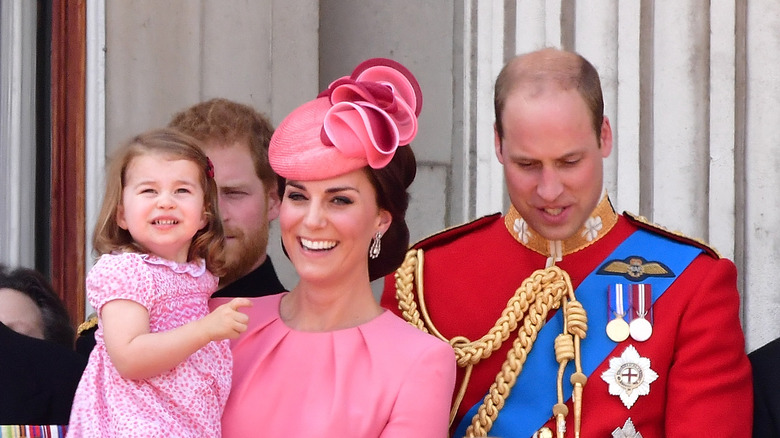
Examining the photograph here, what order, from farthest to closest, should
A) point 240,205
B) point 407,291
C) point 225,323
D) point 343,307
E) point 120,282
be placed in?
point 240,205, point 407,291, point 343,307, point 120,282, point 225,323

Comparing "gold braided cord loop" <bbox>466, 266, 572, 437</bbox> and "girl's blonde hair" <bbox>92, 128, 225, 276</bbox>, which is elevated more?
"girl's blonde hair" <bbox>92, 128, 225, 276</bbox>

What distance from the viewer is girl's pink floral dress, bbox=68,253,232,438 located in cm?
286

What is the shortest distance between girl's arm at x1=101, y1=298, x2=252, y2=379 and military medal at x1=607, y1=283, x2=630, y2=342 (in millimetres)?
890

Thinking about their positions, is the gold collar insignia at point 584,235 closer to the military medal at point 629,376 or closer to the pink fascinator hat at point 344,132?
the military medal at point 629,376

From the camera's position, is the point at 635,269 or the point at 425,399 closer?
the point at 425,399

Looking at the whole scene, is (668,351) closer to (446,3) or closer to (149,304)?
(149,304)

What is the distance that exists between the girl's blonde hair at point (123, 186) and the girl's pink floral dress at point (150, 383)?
0.07 meters

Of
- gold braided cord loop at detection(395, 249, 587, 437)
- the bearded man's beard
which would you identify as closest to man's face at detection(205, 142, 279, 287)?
the bearded man's beard

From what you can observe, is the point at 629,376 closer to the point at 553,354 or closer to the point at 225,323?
the point at 553,354

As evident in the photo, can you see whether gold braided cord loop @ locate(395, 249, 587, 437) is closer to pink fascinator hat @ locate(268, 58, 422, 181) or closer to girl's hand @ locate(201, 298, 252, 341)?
pink fascinator hat @ locate(268, 58, 422, 181)

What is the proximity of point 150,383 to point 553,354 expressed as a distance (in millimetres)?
939

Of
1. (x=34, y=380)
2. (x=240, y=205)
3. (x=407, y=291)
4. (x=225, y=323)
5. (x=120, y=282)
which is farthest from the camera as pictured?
(x=240, y=205)

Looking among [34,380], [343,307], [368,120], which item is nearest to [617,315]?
[343,307]

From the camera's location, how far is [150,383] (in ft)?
9.46
